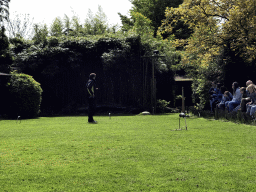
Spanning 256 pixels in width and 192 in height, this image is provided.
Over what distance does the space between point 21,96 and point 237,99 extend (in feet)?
36.0

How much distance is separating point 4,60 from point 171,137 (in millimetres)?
13407

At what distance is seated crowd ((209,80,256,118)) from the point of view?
37.4 ft

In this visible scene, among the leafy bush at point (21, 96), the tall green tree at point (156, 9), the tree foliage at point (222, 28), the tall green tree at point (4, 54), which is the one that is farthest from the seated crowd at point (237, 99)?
the tall green tree at point (156, 9)

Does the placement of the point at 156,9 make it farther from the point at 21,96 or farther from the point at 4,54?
the point at 21,96

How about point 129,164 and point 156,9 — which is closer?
point 129,164

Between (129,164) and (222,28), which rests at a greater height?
(222,28)

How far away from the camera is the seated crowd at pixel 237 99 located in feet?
37.4

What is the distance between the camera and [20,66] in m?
19.1

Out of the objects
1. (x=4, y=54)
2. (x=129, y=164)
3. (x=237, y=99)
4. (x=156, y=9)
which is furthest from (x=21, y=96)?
(x=156, y=9)

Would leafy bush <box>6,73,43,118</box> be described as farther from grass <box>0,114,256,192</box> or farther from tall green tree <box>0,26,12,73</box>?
grass <box>0,114,256,192</box>

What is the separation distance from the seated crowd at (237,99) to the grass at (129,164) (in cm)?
418

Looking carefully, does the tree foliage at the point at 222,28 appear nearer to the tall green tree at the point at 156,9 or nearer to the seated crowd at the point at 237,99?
the seated crowd at the point at 237,99

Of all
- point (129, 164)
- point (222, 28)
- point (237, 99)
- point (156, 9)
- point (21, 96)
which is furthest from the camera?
point (156, 9)

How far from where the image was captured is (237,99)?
13078mm
